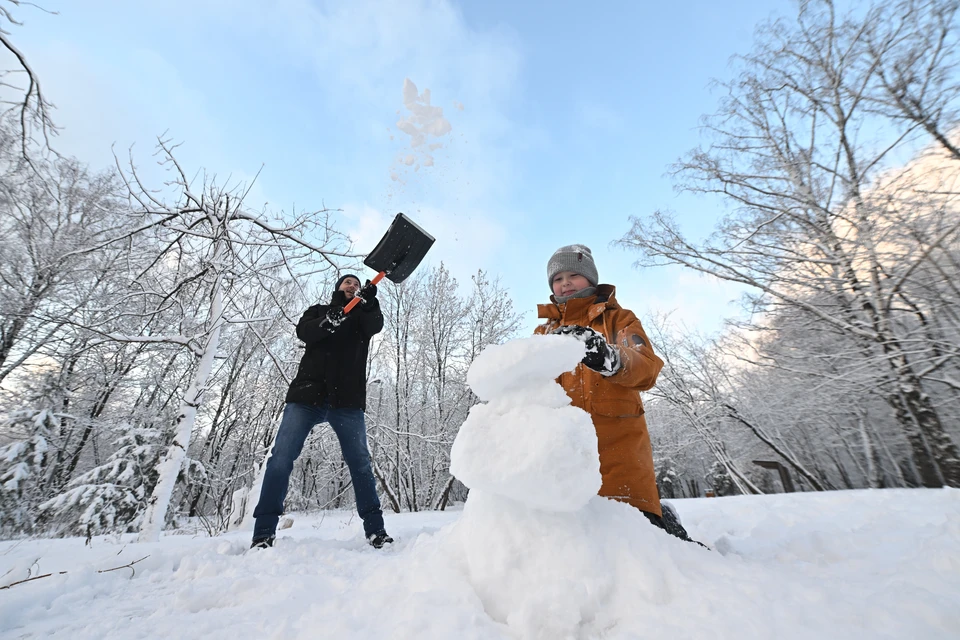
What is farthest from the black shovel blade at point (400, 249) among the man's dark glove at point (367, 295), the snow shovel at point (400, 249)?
the man's dark glove at point (367, 295)

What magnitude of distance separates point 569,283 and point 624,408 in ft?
2.81

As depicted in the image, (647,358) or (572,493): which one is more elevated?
(647,358)

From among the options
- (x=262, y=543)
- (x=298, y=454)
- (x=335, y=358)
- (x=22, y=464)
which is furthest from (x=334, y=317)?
(x=22, y=464)

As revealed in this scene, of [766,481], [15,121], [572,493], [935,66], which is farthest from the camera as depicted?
[766,481]

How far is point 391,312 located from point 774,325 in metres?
10.3

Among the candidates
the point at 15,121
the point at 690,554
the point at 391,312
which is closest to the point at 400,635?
the point at 690,554

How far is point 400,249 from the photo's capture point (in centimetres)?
370

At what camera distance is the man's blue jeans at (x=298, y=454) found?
8.01 ft

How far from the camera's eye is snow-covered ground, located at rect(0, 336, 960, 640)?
0.83 meters

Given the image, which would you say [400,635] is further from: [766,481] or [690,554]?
[766,481]

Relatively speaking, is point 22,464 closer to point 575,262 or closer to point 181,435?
point 181,435

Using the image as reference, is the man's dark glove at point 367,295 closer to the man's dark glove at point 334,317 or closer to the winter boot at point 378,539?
the man's dark glove at point 334,317

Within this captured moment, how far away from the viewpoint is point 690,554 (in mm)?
1051

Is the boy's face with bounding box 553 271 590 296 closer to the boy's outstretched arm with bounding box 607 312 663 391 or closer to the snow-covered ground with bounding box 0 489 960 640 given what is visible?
the boy's outstretched arm with bounding box 607 312 663 391
